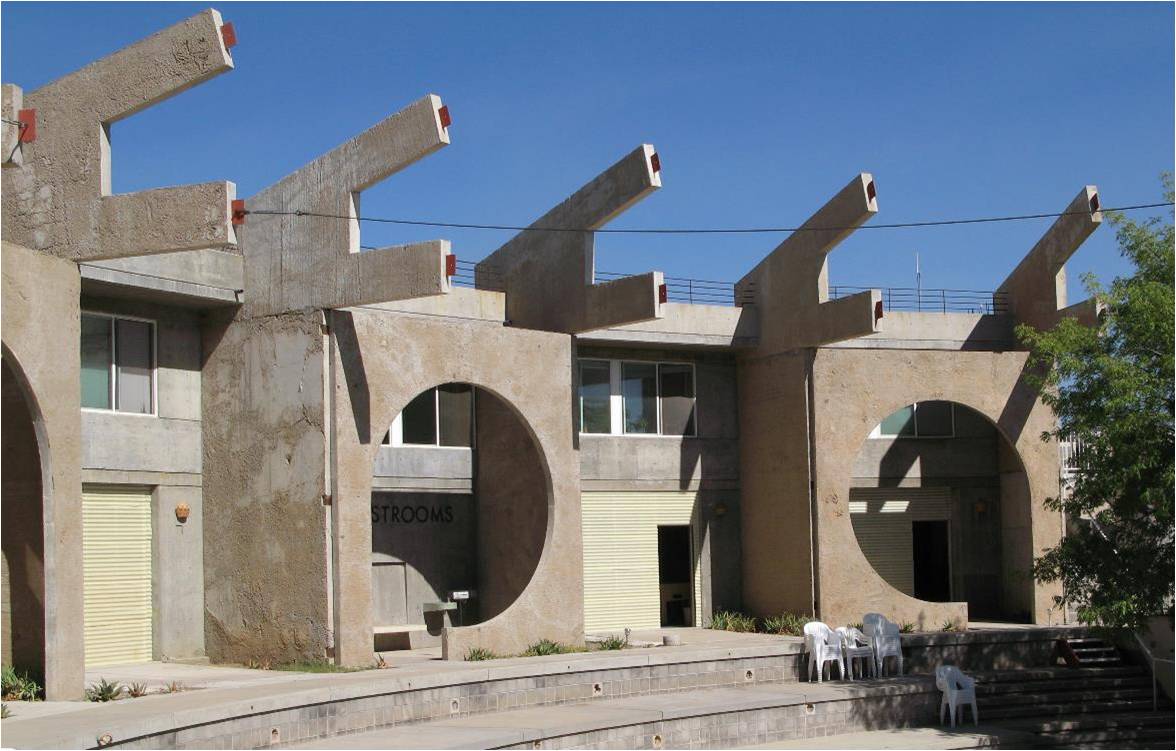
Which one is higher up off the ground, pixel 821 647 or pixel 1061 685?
pixel 821 647

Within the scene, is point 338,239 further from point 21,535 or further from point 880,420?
point 880,420

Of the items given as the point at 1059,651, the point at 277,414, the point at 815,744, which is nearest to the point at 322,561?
the point at 277,414

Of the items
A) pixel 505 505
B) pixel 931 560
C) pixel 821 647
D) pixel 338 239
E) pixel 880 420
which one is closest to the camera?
pixel 338 239

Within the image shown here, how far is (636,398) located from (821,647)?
661 centimetres

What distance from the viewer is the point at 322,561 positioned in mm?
18281

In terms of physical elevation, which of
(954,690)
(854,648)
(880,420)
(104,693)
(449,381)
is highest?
(449,381)

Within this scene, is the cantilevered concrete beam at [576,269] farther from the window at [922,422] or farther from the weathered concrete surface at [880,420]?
the window at [922,422]

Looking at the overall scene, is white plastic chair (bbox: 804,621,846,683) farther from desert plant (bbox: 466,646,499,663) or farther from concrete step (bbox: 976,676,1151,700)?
desert plant (bbox: 466,646,499,663)

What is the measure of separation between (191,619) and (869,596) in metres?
10.3

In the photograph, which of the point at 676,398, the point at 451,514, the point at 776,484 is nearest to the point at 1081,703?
the point at 776,484

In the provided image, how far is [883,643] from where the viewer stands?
65.1 feet

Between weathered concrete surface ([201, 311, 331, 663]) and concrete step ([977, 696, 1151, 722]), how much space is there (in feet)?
28.6

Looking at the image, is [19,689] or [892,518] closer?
[19,689]

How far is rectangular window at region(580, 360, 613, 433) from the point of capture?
24125 millimetres
